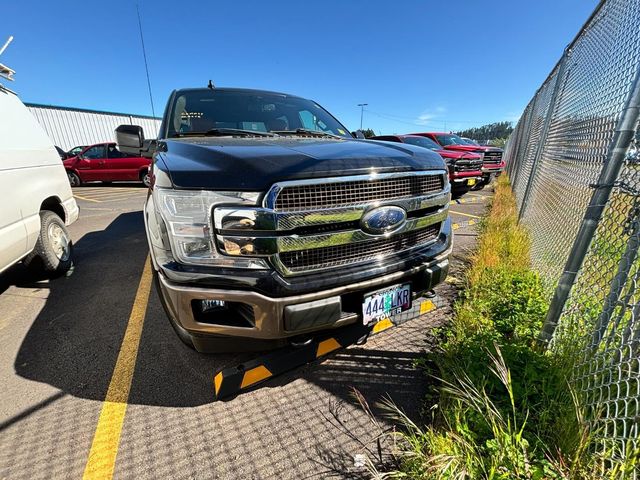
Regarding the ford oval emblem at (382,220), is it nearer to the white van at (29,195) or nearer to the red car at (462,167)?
the white van at (29,195)

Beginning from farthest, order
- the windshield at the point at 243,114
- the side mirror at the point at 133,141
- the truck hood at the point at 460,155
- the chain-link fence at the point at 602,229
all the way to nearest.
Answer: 1. the truck hood at the point at 460,155
2. the side mirror at the point at 133,141
3. the windshield at the point at 243,114
4. the chain-link fence at the point at 602,229

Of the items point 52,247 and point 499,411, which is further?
point 52,247

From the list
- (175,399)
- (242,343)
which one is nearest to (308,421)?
(242,343)

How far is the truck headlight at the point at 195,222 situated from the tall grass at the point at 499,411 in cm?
128

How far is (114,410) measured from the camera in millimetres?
1955

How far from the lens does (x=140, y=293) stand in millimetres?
3527

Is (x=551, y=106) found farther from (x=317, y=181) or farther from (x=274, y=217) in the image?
(x=274, y=217)

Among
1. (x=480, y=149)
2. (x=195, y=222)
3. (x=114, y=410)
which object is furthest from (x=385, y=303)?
(x=480, y=149)

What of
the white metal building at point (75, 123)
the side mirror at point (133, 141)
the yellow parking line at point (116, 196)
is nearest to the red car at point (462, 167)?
the side mirror at point (133, 141)

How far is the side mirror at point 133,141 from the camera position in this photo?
3.06 m

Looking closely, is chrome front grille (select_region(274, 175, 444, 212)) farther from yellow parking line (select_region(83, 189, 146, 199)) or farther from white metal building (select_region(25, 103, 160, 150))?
white metal building (select_region(25, 103, 160, 150))

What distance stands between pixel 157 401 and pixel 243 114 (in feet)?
8.53

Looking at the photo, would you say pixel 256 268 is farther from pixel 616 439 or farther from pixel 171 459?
pixel 616 439

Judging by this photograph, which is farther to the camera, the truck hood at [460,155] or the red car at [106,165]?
the red car at [106,165]
